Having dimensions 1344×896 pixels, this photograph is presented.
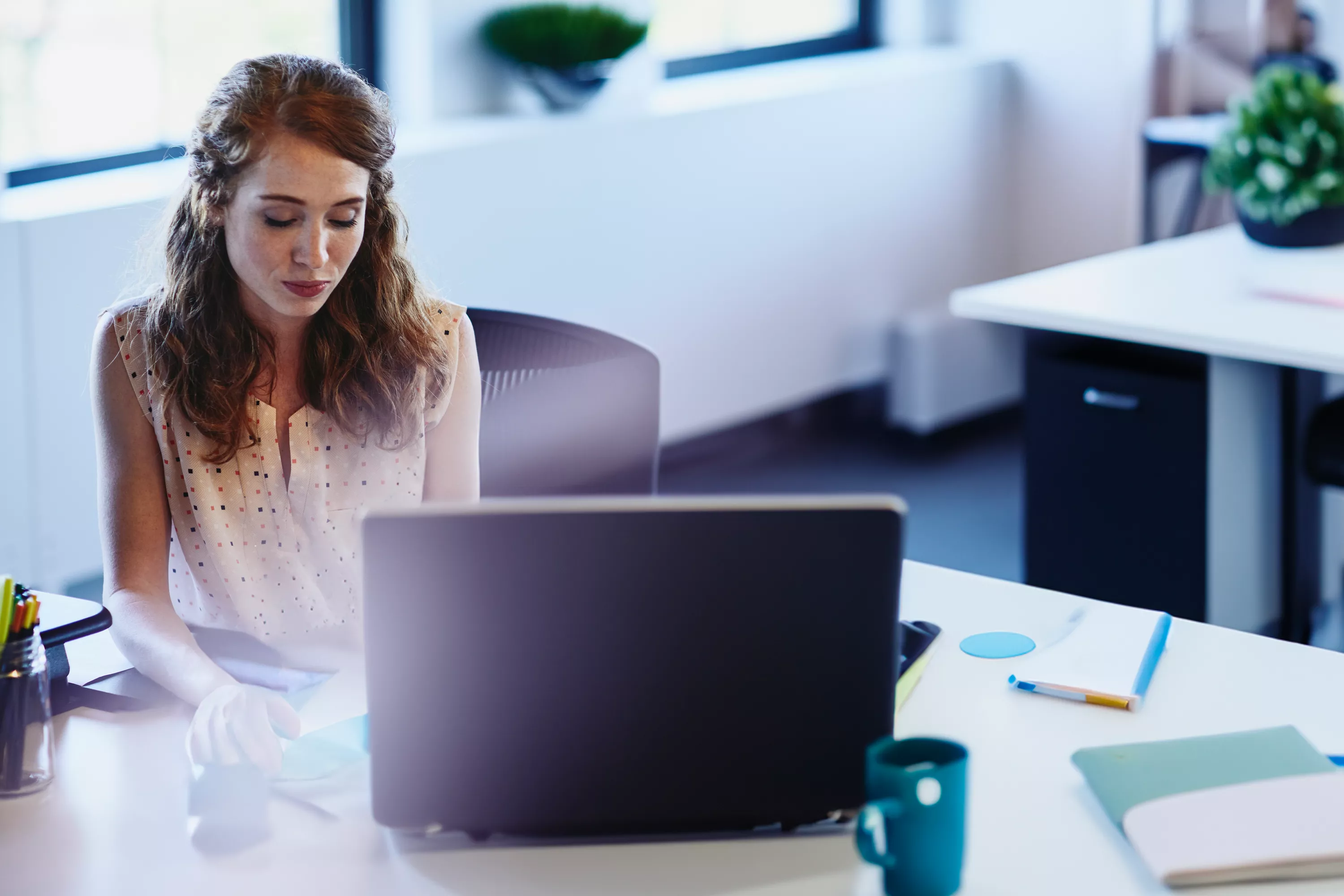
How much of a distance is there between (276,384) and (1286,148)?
1.92 m

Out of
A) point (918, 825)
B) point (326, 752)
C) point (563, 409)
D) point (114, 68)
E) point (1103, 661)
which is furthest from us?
point (114, 68)

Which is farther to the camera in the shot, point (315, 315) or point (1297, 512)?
point (1297, 512)

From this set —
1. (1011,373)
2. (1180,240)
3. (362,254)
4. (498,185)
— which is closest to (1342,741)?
(362,254)

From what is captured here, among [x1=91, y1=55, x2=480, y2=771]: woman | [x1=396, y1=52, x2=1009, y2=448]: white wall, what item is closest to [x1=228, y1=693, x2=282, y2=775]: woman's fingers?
[x1=91, y1=55, x2=480, y2=771]: woman

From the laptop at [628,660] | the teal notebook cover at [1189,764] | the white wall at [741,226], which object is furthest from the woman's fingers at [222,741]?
the white wall at [741,226]

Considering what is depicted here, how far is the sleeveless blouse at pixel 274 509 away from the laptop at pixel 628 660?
0.49 meters

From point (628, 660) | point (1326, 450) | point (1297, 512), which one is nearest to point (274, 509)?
point (628, 660)

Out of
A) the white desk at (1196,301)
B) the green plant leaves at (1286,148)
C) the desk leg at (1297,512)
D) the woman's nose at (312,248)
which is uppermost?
the green plant leaves at (1286,148)

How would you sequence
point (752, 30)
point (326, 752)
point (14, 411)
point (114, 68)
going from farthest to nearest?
point (752, 30) < point (114, 68) < point (14, 411) < point (326, 752)

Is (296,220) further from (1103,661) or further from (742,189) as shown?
(742,189)

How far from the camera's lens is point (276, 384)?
1.58 meters

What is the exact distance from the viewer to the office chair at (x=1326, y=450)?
2500 mm

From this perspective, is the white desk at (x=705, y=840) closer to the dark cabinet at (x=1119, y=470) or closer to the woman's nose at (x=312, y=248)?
the woman's nose at (x=312, y=248)

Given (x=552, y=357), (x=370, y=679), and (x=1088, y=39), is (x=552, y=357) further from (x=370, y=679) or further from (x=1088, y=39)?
(x=1088, y=39)
